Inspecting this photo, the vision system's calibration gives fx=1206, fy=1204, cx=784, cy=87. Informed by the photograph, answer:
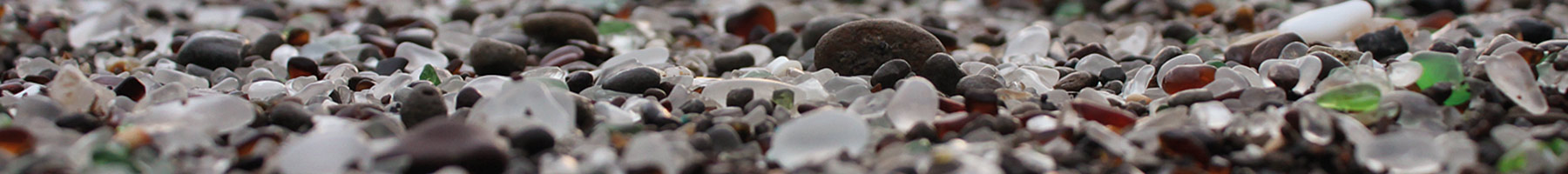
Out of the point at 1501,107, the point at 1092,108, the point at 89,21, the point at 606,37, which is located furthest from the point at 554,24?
the point at 1501,107

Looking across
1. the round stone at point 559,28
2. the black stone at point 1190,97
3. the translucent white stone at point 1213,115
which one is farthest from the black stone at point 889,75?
the round stone at point 559,28

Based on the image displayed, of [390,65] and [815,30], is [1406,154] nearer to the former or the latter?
[815,30]

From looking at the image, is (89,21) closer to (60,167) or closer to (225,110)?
(225,110)

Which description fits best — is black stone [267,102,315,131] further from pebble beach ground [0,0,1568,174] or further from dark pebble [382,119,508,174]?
dark pebble [382,119,508,174]

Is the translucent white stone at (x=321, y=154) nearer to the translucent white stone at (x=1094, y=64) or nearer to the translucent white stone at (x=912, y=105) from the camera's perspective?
the translucent white stone at (x=912, y=105)

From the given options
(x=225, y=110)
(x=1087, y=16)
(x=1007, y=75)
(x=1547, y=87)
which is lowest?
(x=1087, y=16)

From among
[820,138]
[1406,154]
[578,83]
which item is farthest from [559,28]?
[1406,154]
